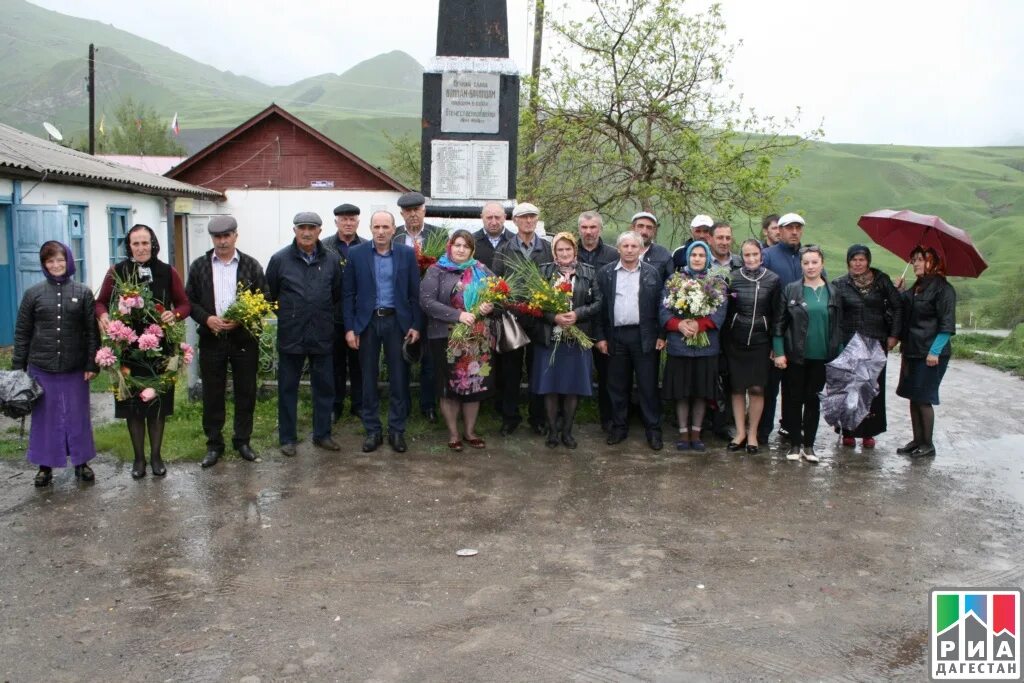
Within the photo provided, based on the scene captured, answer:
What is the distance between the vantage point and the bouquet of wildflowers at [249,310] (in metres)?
6.12

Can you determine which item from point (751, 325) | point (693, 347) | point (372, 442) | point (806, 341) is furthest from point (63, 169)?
point (806, 341)

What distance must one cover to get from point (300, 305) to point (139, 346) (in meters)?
1.21

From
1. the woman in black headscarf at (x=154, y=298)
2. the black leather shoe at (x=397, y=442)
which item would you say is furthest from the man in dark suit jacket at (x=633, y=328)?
the woman in black headscarf at (x=154, y=298)

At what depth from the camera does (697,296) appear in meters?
6.66

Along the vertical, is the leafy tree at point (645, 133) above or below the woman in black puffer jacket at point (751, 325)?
above

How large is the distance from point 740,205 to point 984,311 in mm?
10645

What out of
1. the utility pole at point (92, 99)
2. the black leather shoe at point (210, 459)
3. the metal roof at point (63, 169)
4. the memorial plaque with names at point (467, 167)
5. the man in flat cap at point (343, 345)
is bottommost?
the black leather shoe at point (210, 459)

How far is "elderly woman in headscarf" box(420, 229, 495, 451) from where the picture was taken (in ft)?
21.8

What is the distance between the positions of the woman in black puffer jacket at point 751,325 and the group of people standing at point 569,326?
0.04 feet

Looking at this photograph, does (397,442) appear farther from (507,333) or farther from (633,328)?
(633,328)

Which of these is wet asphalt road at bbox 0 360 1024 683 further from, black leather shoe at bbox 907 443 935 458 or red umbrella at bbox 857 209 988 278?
red umbrella at bbox 857 209 988 278

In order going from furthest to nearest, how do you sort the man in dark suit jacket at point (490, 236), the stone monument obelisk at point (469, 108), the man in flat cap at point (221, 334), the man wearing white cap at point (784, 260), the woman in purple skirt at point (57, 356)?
the stone monument obelisk at point (469, 108) → the man in dark suit jacket at point (490, 236) → the man wearing white cap at point (784, 260) → the man in flat cap at point (221, 334) → the woman in purple skirt at point (57, 356)

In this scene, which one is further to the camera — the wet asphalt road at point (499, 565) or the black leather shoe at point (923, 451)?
the black leather shoe at point (923, 451)
